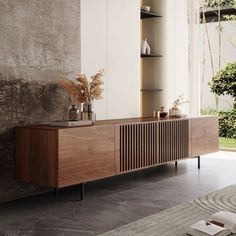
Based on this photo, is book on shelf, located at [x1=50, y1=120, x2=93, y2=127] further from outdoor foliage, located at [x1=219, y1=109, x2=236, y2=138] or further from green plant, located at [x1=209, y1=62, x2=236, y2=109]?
outdoor foliage, located at [x1=219, y1=109, x2=236, y2=138]

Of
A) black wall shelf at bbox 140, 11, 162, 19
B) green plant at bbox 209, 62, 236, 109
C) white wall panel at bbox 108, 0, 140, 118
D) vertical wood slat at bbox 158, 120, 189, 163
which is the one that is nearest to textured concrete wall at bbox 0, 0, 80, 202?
white wall panel at bbox 108, 0, 140, 118

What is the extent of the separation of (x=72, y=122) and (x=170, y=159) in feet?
4.80

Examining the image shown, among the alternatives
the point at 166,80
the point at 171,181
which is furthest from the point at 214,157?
the point at 171,181

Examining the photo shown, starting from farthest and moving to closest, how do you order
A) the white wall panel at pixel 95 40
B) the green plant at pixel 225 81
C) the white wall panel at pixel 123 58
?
the green plant at pixel 225 81 → the white wall panel at pixel 123 58 → the white wall panel at pixel 95 40

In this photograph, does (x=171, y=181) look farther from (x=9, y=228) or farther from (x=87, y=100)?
(x=9, y=228)

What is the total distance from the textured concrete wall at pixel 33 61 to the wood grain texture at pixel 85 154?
1.77ft

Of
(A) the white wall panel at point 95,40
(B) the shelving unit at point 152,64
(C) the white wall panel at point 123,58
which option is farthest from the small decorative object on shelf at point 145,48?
(A) the white wall panel at point 95,40

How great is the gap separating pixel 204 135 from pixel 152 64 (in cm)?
121

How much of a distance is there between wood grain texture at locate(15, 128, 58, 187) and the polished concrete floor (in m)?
0.23

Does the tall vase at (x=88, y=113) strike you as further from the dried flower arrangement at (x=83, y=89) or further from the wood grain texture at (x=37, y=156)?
the wood grain texture at (x=37, y=156)

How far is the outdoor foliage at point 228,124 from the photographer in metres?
7.34

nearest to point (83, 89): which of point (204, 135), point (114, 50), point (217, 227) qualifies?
point (114, 50)

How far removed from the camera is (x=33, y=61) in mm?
4023

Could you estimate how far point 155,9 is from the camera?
228 inches
